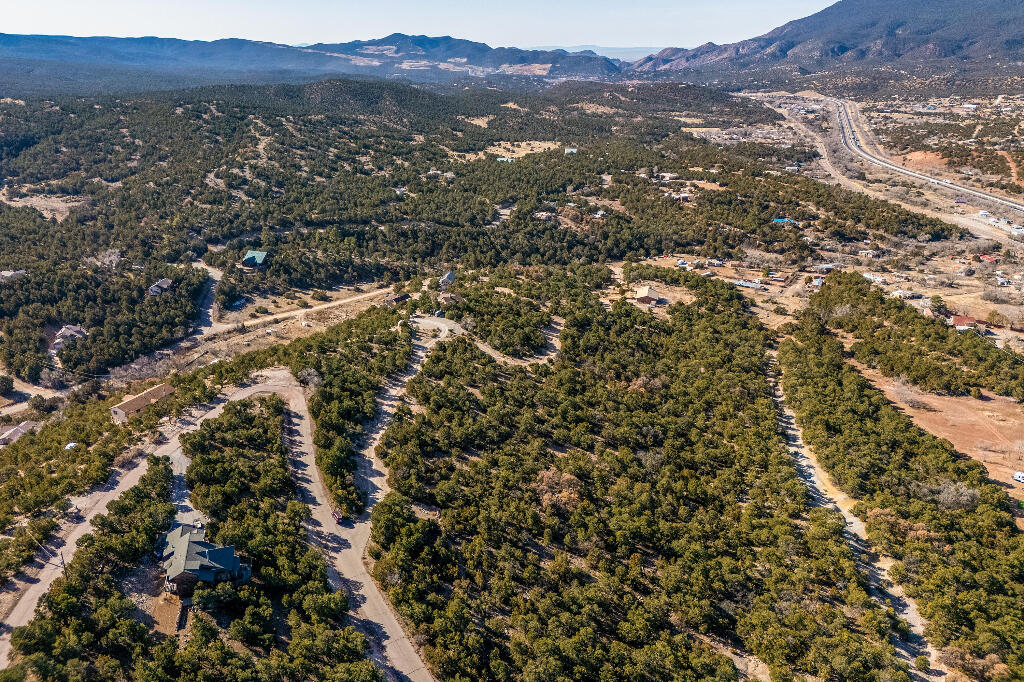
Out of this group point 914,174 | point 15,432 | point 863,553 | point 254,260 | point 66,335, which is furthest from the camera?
point 914,174

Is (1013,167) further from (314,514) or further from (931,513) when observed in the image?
(314,514)

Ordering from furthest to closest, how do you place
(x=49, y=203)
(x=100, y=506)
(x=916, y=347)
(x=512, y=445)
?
(x=49, y=203) < (x=916, y=347) < (x=512, y=445) < (x=100, y=506)

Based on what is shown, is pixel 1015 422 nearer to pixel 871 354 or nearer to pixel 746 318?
pixel 871 354

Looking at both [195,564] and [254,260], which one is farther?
[254,260]

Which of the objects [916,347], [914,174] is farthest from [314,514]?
[914,174]

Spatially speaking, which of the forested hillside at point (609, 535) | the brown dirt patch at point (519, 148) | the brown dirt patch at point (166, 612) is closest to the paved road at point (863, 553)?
the forested hillside at point (609, 535)

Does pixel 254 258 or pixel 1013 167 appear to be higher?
pixel 1013 167

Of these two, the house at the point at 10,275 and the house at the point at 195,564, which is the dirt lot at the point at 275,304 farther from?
the house at the point at 195,564
